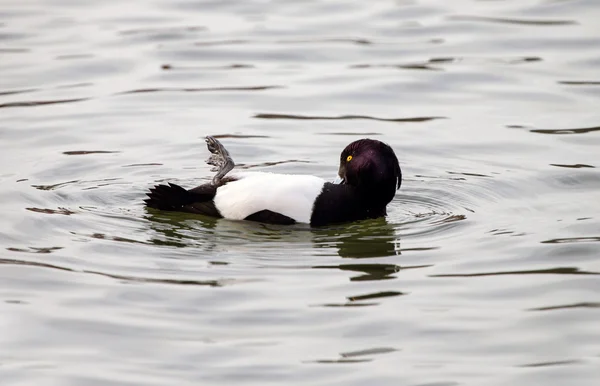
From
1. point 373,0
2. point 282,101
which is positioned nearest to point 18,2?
point 373,0

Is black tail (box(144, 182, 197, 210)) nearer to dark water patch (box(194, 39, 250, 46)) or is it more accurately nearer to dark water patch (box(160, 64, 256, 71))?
dark water patch (box(160, 64, 256, 71))

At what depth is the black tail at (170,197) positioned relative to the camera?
898 centimetres

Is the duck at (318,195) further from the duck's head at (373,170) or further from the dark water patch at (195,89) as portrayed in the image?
the dark water patch at (195,89)

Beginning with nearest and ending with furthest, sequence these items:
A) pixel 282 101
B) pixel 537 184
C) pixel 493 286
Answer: pixel 493 286
pixel 537 184
pixel 282 101

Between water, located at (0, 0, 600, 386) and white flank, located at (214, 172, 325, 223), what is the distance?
0.15 metres

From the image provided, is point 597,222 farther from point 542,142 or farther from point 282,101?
point 282,101

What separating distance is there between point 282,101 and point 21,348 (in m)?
6.74

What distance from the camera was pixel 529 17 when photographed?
16.1m

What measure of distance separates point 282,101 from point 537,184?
3.72 meters

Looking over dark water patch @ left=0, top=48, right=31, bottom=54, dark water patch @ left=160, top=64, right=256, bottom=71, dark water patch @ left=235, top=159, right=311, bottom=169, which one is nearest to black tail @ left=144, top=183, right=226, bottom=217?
dark water patch @ left=235, top=159, right=311, bottom=169

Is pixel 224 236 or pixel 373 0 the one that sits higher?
pixel 373 0

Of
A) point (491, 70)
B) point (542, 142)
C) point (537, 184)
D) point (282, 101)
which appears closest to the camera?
point (537, 184)

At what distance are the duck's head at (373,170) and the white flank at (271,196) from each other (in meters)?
0.27

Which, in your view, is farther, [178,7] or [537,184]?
[178,7]
